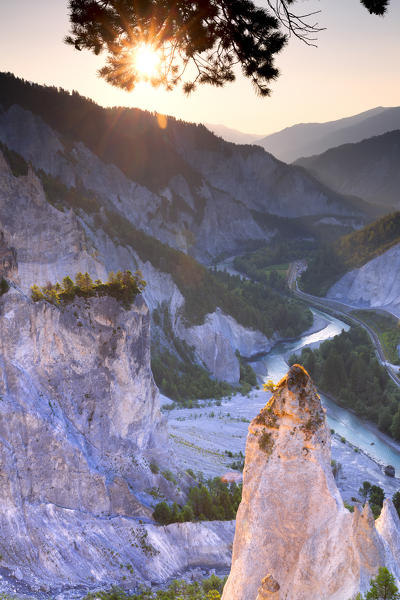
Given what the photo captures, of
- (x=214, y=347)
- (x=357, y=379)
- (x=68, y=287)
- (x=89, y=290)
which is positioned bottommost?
(x=214, y=347)

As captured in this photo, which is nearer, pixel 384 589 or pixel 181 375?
pixel 384 589

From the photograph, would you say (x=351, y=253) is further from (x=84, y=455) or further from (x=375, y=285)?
(x=84, y=455)

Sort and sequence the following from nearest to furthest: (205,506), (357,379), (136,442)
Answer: (136,442), (205,506), (357,379)

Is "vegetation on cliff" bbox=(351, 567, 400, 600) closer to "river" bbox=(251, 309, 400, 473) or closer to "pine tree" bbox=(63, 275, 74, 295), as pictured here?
"pine tree" bbox=(63, 275, 74, 295)

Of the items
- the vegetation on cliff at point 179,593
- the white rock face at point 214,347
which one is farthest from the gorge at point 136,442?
the vegetation on cliff at point 179,593

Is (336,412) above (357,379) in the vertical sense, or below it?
below

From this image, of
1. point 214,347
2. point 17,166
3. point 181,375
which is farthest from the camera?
point 214,347

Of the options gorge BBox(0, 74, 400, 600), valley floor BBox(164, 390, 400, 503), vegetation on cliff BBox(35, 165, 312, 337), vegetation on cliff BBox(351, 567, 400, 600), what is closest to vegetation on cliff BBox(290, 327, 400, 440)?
gorge BBox(0, 74, 400, 600)

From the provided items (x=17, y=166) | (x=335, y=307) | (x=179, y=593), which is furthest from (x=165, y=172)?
(x=179, y=593)
